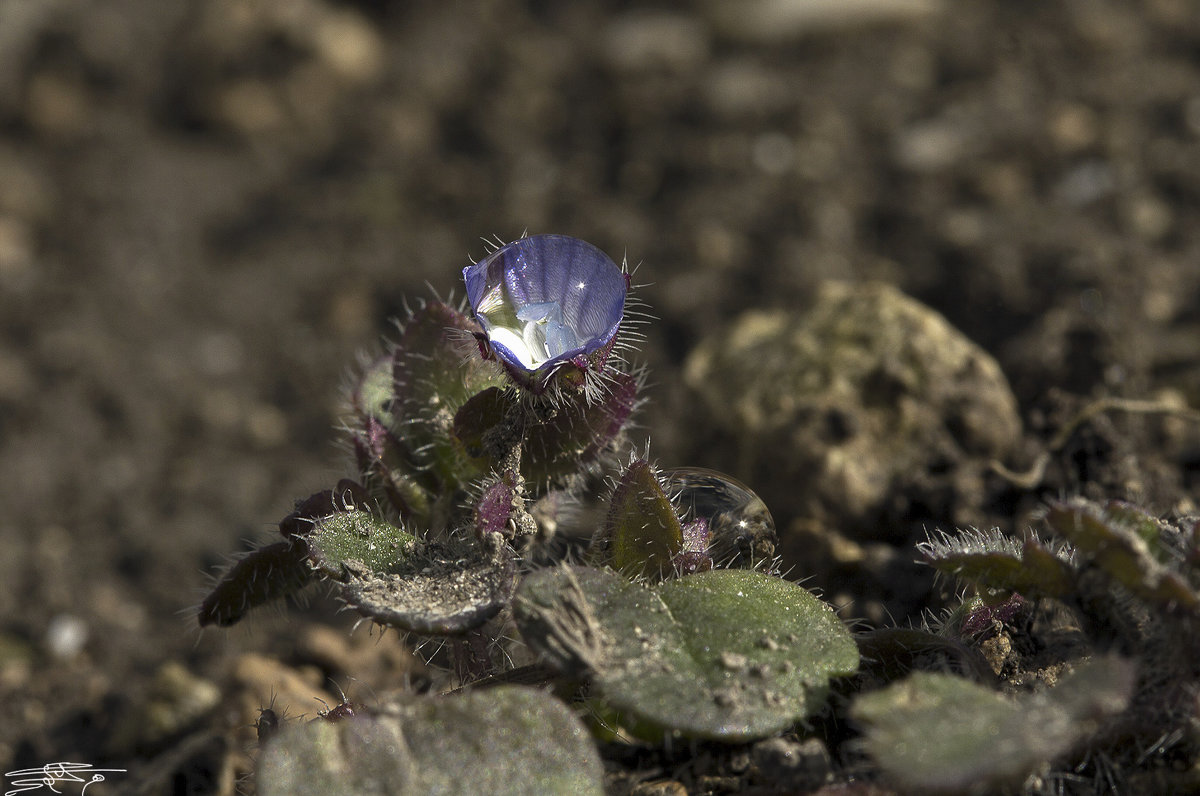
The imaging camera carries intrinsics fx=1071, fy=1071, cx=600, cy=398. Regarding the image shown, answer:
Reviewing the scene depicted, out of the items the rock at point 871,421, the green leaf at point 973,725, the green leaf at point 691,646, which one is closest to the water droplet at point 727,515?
the green leaf at point 691,646

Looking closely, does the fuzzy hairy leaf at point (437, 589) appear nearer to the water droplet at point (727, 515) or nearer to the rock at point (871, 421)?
the water droplet at point (727, 515)

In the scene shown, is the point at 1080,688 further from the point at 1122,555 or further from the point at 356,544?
A: the point at 356,544

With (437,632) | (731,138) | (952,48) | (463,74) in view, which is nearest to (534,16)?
(463,74)

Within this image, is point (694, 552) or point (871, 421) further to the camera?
point (871, 421)

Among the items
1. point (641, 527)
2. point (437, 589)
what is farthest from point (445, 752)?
point (641, 527)

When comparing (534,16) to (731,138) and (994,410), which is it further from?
(994,410)
